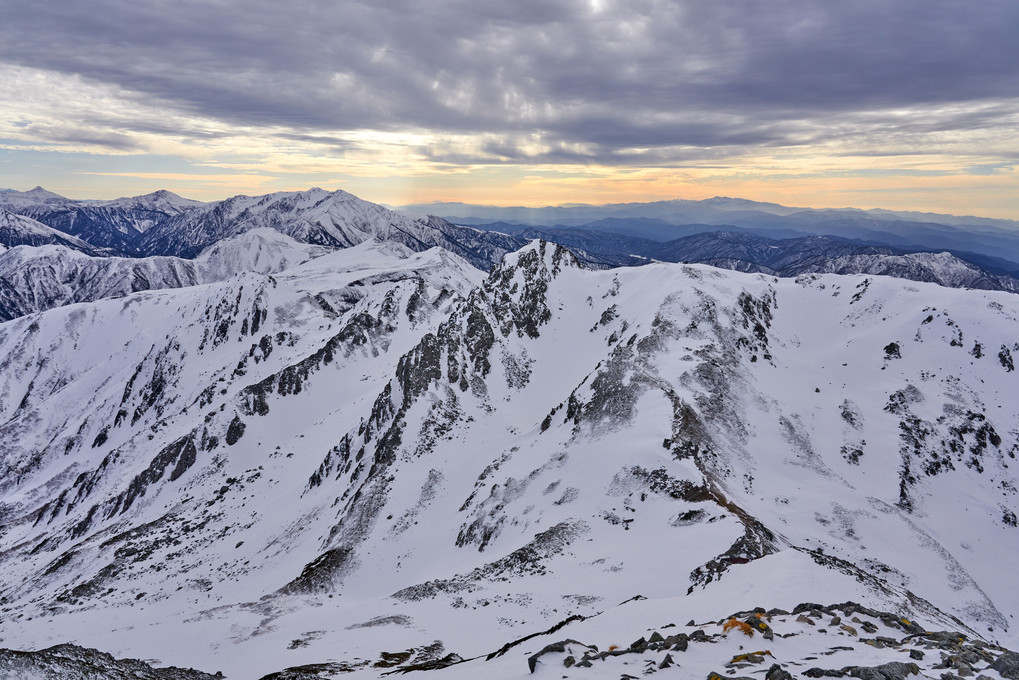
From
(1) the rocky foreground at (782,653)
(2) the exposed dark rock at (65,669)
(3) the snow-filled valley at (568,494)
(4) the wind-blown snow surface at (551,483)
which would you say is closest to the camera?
(1) the rocky foreground at (782,653)

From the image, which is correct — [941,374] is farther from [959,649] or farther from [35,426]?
[35,426]

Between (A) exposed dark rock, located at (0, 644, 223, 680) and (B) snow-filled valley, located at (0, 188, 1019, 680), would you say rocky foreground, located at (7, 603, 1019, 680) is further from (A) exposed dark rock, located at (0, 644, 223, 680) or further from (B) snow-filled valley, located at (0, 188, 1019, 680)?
(A) exposed dark rock, located at (0, 644, 223, 680)

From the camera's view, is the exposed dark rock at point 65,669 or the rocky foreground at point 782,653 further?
the exposed dark rock at point 65,669

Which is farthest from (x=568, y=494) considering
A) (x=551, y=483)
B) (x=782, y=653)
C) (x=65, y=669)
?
(x=65, y=669)

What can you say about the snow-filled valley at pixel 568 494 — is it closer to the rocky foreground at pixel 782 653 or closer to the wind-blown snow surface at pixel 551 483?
the rocky foreground at pixel 782 653

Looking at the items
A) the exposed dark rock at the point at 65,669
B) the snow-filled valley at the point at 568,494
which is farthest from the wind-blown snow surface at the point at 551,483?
the exposed dark rock at the point at 65,669

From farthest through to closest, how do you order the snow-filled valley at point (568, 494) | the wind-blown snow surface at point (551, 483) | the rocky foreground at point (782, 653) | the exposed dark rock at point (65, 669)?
the wind-blown snow surface at point (551, 483)
the snow-filled valley at point (568, 494)
the exposed dark rock at point (65, 669)
the rocky foreground at point (782, 653)

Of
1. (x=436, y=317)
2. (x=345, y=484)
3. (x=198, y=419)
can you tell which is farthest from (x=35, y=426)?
(x=345, y=484)
